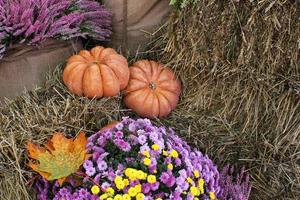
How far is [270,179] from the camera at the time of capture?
246 cm

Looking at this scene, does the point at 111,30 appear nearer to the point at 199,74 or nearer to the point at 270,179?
the point at 199,74

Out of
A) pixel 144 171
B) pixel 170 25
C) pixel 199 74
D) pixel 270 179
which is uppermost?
pixel 170 25

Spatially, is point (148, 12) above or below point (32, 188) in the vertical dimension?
above

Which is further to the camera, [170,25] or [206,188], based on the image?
[170,25]

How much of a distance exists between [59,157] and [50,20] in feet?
2.53

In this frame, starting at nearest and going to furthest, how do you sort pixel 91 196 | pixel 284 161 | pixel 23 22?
pixel 91 196 < pixel 23 22 < pixel 284 161

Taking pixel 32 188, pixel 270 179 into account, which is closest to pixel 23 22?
pixel 32 188

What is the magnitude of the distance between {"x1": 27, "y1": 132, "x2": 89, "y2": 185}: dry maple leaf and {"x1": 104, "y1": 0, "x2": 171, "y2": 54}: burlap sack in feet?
2.73

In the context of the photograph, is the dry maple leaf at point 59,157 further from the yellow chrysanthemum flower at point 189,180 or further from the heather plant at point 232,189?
the heather plant at point 232,189

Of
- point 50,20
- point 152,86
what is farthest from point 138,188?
point 50,20

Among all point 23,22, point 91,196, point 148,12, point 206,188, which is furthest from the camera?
point 148,12

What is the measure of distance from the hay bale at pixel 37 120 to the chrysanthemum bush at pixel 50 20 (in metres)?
0.23

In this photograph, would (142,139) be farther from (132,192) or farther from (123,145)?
(132,192)

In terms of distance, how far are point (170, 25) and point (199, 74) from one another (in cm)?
30
